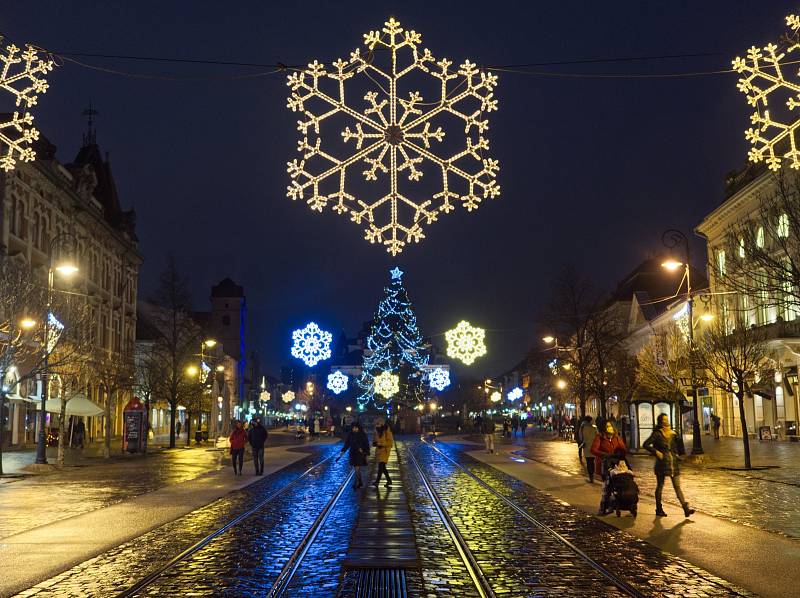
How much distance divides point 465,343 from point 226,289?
9677cm

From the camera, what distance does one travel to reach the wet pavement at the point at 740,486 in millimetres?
16594

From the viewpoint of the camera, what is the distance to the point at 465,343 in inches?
1229

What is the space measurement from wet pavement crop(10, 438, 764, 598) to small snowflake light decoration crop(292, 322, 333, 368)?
16060mm

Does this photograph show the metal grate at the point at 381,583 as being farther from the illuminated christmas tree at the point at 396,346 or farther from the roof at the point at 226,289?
the roof at the point at 226,289

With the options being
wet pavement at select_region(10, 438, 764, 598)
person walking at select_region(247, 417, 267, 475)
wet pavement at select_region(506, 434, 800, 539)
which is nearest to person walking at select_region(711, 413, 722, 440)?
wet pavement at select_region(506, 434, 800, 539)

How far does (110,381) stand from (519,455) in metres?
19.2

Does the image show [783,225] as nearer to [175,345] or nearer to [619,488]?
[619,488]

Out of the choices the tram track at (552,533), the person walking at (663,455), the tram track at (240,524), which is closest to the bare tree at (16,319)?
the tram track at (240,524)

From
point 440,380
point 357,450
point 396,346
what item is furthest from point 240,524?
point 396,346

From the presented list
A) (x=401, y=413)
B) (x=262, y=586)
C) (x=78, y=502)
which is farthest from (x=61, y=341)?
→ (x=401, y=413)

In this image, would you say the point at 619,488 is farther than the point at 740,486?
No

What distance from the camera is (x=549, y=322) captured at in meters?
53.4

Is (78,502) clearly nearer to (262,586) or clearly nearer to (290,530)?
(290,530)

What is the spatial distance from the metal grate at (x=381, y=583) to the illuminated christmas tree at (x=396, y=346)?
2678 inches
